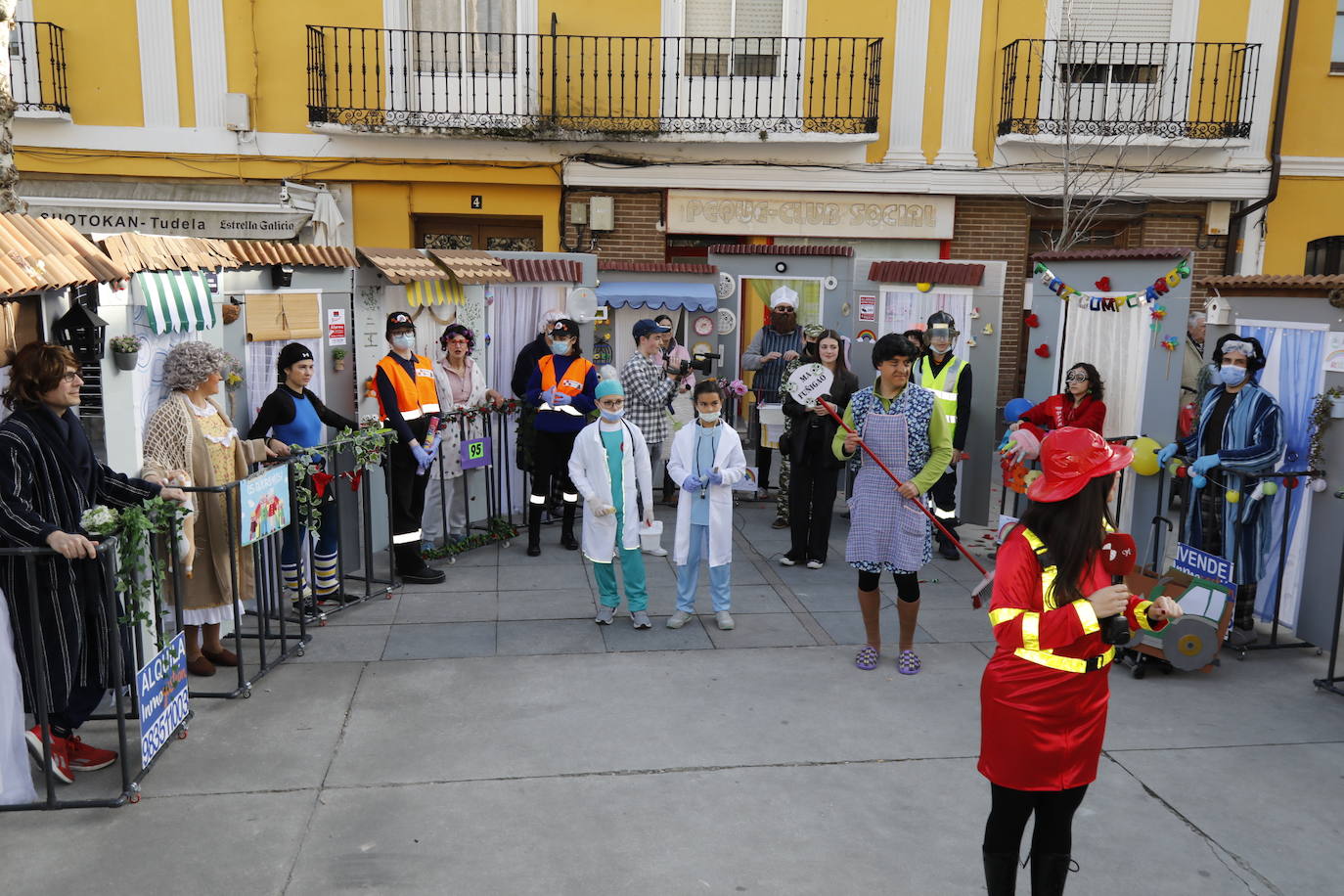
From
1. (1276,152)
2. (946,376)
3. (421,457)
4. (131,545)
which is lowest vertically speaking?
(421,457)

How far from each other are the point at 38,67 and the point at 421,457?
1050 centimetres

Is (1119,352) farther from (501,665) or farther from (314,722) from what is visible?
(314,722)

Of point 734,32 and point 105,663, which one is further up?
point 734,32

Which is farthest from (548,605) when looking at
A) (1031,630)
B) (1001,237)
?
(1001,237)

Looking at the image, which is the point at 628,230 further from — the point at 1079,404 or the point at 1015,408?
the point at 1079,404

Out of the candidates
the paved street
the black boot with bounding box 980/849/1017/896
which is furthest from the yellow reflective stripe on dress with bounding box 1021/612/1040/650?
the paved street

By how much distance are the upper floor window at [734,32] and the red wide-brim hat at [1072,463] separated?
12.8 m

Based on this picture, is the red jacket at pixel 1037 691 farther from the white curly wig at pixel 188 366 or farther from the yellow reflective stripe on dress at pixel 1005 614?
the white curly wig at pixel 188 366

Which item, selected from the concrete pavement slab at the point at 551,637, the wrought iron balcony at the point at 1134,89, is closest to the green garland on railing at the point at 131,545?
the concrete pavement slab at the point at 551,637

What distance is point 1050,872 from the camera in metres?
3.55

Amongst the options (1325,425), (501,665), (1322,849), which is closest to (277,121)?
(501,665)

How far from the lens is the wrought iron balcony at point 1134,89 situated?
1471 centimetres

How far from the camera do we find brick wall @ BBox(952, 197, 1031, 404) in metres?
15.3

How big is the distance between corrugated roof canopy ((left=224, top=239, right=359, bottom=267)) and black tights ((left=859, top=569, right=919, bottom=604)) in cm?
427
